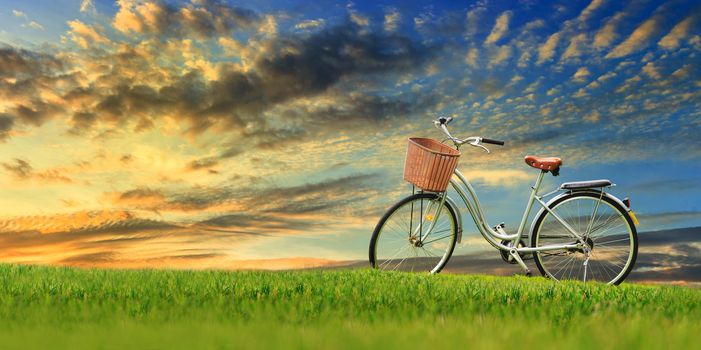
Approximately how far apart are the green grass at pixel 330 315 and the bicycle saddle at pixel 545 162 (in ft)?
5.51

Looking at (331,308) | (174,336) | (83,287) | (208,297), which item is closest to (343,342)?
(174,336)

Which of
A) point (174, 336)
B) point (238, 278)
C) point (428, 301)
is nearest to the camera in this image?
point (174, 336)

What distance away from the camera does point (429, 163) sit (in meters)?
7.60

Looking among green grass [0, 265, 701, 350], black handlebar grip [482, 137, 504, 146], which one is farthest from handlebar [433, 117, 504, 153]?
green grass [0, 265, 701, 350]

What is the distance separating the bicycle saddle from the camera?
8.23 meters

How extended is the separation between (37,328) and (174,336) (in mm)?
1208

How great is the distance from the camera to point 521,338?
345 cm

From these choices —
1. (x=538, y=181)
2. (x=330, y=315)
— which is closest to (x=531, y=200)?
(x=538, y=181)

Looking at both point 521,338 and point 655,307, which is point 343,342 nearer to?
point 521,338

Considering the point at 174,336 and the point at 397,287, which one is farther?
the point at 397,287

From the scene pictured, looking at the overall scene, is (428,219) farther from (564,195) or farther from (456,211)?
(564,195)

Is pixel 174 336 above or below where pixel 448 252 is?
below

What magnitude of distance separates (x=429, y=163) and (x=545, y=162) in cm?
171

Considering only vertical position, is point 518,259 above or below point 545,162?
below
